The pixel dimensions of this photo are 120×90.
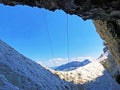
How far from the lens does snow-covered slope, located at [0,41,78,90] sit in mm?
25125

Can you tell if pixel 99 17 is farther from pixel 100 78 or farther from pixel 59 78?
pixel 100 78

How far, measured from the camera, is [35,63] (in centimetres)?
3384

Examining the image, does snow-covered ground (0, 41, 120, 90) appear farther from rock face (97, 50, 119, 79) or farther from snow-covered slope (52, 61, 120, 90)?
rock face (97, 50, 119, 79)

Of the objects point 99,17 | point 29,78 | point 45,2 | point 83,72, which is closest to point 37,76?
point 29,78

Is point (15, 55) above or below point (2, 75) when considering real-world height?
below

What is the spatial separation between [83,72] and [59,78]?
6.46 meters

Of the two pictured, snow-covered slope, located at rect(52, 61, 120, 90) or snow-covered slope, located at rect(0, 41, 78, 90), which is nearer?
snow-covered slope, located at rect(0, 41, 78, 90)

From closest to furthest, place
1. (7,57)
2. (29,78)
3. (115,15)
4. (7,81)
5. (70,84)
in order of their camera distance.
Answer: (115,15) → (7,81) → (29,78) → (7,57) → (70,84)

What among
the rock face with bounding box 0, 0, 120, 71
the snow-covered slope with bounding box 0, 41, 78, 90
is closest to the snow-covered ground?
the snow-covered slope with bounding box 0, 41, 78, 90

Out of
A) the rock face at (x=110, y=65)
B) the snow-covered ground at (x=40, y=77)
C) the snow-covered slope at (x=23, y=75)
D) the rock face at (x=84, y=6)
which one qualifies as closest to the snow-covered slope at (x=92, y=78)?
the snow-covered ground at (x=40, y=77)

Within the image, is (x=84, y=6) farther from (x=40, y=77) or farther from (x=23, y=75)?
(x=40, y=77)

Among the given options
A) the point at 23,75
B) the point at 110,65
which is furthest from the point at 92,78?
the point at 23,75

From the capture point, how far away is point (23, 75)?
27.4 m

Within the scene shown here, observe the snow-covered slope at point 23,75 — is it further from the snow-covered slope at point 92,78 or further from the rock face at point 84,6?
the rock face at point 84,6
